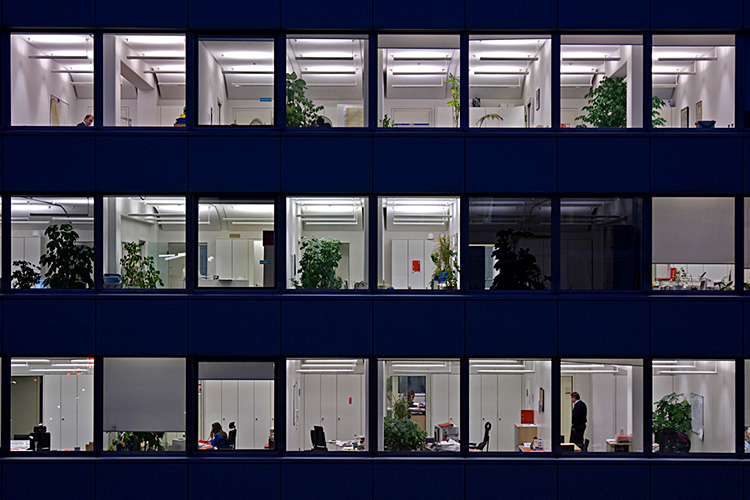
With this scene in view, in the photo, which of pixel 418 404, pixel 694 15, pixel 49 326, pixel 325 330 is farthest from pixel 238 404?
pixel 694 15

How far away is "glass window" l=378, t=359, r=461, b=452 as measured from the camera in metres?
10.0

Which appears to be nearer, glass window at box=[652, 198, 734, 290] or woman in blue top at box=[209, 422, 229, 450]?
woman in blue top at box=[209, 422, 229, 450]

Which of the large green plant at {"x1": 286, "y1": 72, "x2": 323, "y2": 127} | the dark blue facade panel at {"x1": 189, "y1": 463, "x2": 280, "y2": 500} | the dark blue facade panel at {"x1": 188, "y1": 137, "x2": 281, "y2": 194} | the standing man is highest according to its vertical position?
the large green plant at {"x1": 286, "y1": 72, "x2": 323, "y2": 127}

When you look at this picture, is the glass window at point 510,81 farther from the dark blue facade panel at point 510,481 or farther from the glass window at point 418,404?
the dark blue facade panel at point 510,481

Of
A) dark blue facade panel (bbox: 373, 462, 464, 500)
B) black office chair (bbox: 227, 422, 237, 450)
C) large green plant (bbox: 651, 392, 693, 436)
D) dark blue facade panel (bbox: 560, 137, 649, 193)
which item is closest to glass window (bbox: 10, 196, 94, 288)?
black office chair (bbox: 227, 422, 237, 450)

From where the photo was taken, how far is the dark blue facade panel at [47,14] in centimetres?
1007

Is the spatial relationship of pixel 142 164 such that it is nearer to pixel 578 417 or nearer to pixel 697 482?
pixel 578 417

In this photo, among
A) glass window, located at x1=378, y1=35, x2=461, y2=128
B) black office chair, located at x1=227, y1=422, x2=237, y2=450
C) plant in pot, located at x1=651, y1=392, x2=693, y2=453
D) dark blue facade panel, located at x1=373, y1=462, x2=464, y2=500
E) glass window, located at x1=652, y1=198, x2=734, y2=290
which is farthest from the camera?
glass window, located at x1=378, y1=35, x2=461, y2=128

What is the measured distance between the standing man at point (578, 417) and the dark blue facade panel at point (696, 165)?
3.54 metres

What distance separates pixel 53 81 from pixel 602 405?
1032 cm

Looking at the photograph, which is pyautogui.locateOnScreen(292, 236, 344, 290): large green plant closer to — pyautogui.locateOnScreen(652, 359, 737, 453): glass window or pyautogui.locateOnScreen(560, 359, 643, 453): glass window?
pyautogui.locateOnScreen(560, 359, 643, 453): glass window

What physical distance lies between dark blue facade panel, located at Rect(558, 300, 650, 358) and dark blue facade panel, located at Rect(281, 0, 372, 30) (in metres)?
5.74

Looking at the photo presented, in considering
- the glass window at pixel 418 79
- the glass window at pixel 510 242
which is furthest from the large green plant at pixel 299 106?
the glass window at pixel 510 242

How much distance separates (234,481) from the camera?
1000 cm
